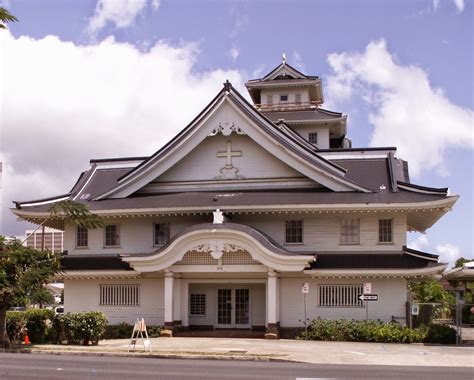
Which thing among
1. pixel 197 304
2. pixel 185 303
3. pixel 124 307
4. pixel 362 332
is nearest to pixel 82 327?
pixel 185 303

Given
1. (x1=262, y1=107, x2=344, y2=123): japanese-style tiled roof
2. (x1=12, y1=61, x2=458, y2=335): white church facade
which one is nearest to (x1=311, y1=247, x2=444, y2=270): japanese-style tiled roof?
(x1=12, y1=61, x2=458, y2=335): white church facade

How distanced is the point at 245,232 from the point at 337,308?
5700mm

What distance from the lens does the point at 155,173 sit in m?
33.8

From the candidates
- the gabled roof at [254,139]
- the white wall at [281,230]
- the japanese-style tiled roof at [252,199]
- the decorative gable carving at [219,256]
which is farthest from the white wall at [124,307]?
the gabled roof at [254,139]

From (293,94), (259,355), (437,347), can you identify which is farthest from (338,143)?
(259,355)

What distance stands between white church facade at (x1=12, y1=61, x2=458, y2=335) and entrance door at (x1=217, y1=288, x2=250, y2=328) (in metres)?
0.05

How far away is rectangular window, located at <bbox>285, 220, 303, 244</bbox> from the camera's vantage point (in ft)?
105

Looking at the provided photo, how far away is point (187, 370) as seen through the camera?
17.5m

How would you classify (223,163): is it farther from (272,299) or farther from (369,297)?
(369,297)

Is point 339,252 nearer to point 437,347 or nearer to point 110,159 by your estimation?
point 437,347

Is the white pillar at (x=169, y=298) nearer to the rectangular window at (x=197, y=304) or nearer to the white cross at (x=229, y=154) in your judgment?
the rectangular window at (x=197, y=304)

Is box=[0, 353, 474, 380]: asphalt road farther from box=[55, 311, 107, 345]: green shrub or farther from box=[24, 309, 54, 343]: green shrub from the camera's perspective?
box=[24, 309, 54, 343]: green shrub

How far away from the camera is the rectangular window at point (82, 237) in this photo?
34531mm

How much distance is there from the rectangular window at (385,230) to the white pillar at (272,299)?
5.42 metres
